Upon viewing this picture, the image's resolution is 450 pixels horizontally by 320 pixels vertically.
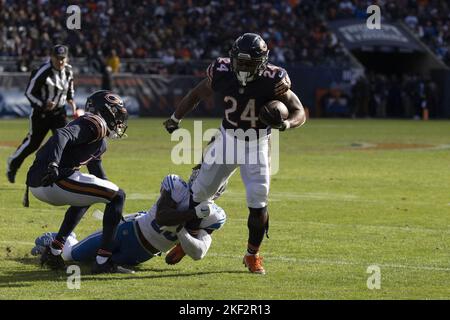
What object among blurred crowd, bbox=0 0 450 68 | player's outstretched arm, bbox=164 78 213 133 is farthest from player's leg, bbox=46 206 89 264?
blurred crowd, bbox=0 0 450 68

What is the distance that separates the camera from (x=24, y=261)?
8336mm

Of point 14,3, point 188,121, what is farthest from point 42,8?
point 188,121

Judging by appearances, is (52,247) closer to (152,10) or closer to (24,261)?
(24,261)

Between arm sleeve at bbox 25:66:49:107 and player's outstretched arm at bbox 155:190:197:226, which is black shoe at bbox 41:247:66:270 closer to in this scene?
player's outstretched arm at bbox 155:190:197:226

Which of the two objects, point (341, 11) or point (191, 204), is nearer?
point (191, 204)

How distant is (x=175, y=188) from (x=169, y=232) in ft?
1.19

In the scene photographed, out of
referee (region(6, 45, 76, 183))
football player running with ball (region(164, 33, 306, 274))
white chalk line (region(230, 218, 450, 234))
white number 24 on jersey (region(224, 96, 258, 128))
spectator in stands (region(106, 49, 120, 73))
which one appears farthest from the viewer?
spectator in stands (region(106, 49, 120, 73))

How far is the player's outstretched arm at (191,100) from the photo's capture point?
27.3ft

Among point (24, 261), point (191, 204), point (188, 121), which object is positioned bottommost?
point (188, 121)

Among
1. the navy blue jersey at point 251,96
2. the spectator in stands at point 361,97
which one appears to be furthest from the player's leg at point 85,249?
the spectator in stands at point 361,97

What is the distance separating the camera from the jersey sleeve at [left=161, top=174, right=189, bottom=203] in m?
7.97

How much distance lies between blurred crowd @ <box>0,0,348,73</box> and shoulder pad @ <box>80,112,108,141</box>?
25.3m
